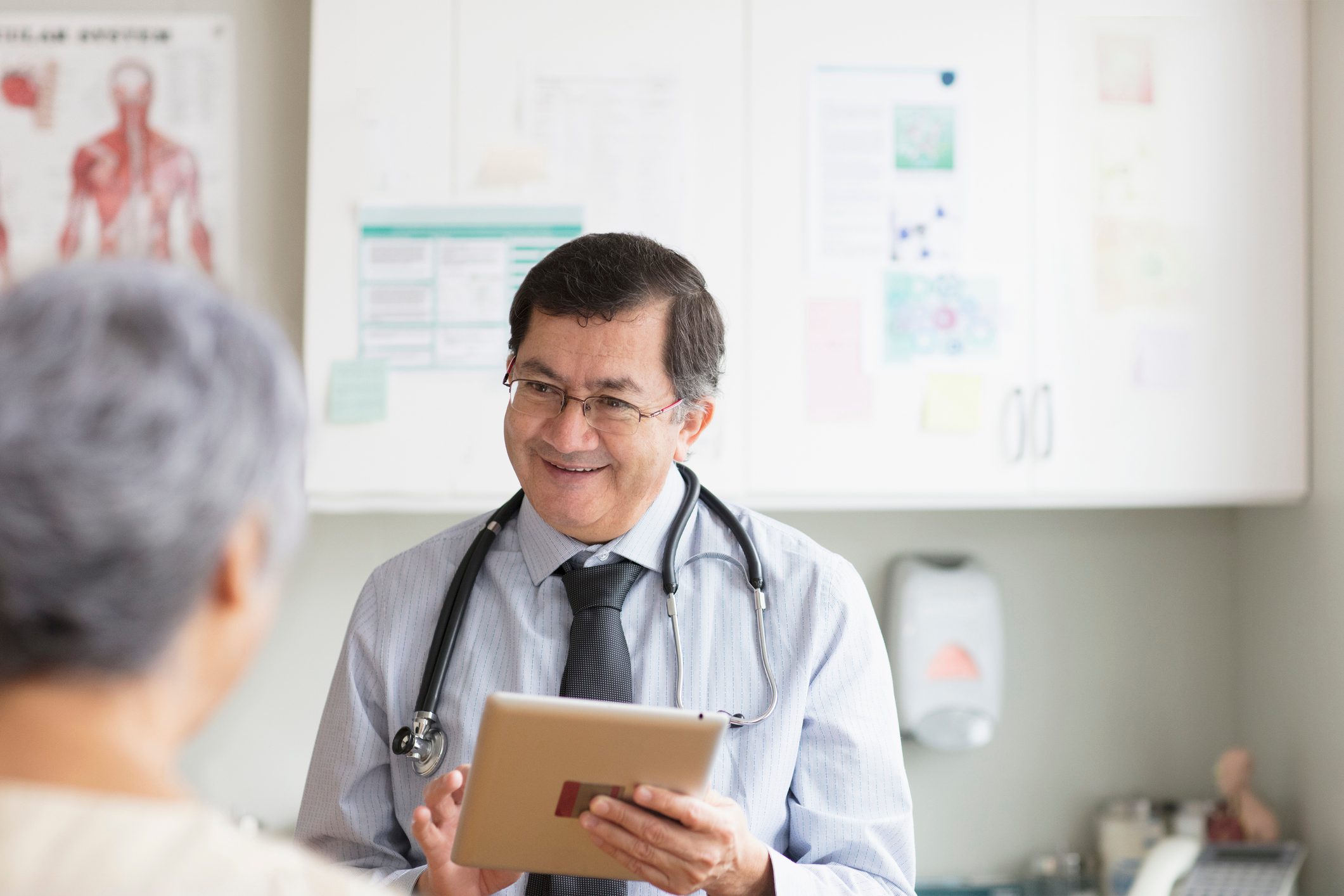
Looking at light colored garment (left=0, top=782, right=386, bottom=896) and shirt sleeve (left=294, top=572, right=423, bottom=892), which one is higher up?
light colored garment (left=0, top=782, right=386, bottom=896)

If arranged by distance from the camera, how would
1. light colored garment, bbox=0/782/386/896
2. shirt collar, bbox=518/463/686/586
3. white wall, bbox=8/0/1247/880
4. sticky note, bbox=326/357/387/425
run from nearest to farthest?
light colored garment, bbox=0/782/386/896, shirt collar, bbox=518/463/686/586, sticky note, bbox=326/357/387/425, white wall, bbox=8/0/1247/880

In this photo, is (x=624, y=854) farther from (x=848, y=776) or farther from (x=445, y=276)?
(x=445, y=276)

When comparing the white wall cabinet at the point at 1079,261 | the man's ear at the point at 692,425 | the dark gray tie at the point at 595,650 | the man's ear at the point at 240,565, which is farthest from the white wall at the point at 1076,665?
the man's ear at the point at 240,565

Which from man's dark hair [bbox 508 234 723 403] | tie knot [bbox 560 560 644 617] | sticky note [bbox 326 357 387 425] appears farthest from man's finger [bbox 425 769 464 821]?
sticky note [bbox 326 357 387 425]

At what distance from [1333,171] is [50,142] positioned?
→ 233 cm

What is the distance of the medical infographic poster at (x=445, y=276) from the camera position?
6.97ft

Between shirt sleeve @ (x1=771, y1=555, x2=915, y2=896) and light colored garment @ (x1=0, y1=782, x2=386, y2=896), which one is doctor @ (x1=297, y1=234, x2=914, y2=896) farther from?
light colored garment @ (x1=0, y1=782, x2=386, y2=896)

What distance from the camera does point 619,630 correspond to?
56.9 inches

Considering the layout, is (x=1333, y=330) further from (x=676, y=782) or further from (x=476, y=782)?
(x=476, y=782)

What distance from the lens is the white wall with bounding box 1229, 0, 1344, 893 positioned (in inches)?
86.0

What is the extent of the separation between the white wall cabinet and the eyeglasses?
2.42ft

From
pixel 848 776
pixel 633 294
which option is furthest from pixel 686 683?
pixel 633 294

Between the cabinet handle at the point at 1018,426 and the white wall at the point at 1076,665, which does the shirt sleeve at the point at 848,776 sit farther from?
the white wall at the point at 1076,665

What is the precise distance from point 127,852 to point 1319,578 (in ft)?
7.27
